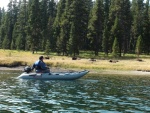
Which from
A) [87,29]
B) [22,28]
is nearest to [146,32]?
[87,29]

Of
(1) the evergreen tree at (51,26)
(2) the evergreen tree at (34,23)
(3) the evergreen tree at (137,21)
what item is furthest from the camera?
(3) the evergreen tree at (137,21)

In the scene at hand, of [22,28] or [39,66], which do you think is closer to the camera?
[39,66]

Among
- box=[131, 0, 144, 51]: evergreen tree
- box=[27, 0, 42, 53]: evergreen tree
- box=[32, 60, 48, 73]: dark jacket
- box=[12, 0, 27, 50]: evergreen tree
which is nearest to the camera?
box=[32, 60, 48, 73]: dark jacket

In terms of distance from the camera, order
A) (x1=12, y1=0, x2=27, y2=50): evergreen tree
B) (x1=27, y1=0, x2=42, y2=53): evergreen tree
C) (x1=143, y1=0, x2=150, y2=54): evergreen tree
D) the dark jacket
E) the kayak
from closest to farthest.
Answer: the dark jacket < the kayak < (x1=27, y1=0, x2=42, y2=53): evergreen tree < (x1=143, y1=0, x2=150, y2=54): evergreen tree < (x1=12, y1=0, x2=27, y2=50): evergreen tree

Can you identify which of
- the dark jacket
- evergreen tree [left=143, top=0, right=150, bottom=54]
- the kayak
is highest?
evergreen tree [left=143, top=0, right=150, bottom=54]

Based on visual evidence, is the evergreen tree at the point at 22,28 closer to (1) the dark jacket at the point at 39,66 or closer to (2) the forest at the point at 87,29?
(2) the forest at the point at 87,29

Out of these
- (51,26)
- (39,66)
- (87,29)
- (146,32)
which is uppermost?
(51,26)

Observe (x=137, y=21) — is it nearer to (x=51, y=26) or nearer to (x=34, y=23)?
(x=51, y=26)

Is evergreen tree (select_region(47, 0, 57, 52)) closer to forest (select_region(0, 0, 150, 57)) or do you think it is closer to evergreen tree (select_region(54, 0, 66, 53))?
forest (select_region(0, 0, 150, 57))

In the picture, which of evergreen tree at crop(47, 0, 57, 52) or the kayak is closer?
the kayak

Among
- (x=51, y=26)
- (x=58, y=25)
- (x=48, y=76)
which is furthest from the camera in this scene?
(x=51, y=26)

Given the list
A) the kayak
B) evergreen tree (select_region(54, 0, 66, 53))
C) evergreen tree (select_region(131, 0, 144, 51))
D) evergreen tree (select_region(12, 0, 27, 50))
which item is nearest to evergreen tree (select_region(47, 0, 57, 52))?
evergreen tree (select_region(54, 0, 66, 53))

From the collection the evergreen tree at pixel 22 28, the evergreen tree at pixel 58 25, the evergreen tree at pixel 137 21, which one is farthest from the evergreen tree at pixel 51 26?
the evergreen tree at pixel 137 21

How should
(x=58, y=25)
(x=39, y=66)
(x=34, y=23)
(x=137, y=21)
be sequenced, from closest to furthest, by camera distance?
(x=39, y=66) → (x=34, y=23) → (x=58, y=25) → (x=137, y=21)
